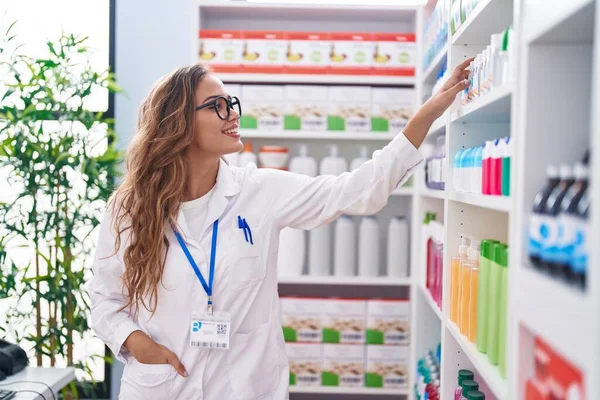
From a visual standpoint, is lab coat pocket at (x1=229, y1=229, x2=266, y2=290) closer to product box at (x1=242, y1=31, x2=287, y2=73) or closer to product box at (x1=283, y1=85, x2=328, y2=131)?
product box at (x1=283, y1=85, x2=328, y2=131)

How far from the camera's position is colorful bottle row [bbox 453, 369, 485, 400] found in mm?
1586

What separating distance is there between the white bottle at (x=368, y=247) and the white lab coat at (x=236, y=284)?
1098 millimetres

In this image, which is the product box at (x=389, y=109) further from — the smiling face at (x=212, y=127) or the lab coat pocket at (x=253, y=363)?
the lab coat pocket at (x=253, y=363)

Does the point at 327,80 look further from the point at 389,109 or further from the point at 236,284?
the point at 236,284

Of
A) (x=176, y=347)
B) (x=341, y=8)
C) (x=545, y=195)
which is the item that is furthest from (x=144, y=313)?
(x=341, y=8)

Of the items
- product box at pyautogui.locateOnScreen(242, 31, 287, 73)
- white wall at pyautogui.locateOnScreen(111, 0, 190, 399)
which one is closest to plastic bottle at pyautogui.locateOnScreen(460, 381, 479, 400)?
product box at pyautogui.locateOnScreen(242, 31, 287, 73)

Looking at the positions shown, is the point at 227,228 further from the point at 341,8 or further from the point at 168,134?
the point at 341,8

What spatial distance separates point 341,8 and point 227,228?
1.67 meters

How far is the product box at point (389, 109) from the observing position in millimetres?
3066

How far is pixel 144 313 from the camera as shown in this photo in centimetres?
195

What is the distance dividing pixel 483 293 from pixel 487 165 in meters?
0.33

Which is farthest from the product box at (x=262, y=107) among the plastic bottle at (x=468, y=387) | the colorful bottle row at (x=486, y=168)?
the plastic bottle at (x=468, y=387)

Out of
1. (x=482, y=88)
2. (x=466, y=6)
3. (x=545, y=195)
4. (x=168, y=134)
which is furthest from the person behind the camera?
(x=168, y=134)

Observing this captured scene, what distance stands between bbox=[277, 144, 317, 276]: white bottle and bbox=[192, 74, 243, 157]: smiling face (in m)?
1.11
